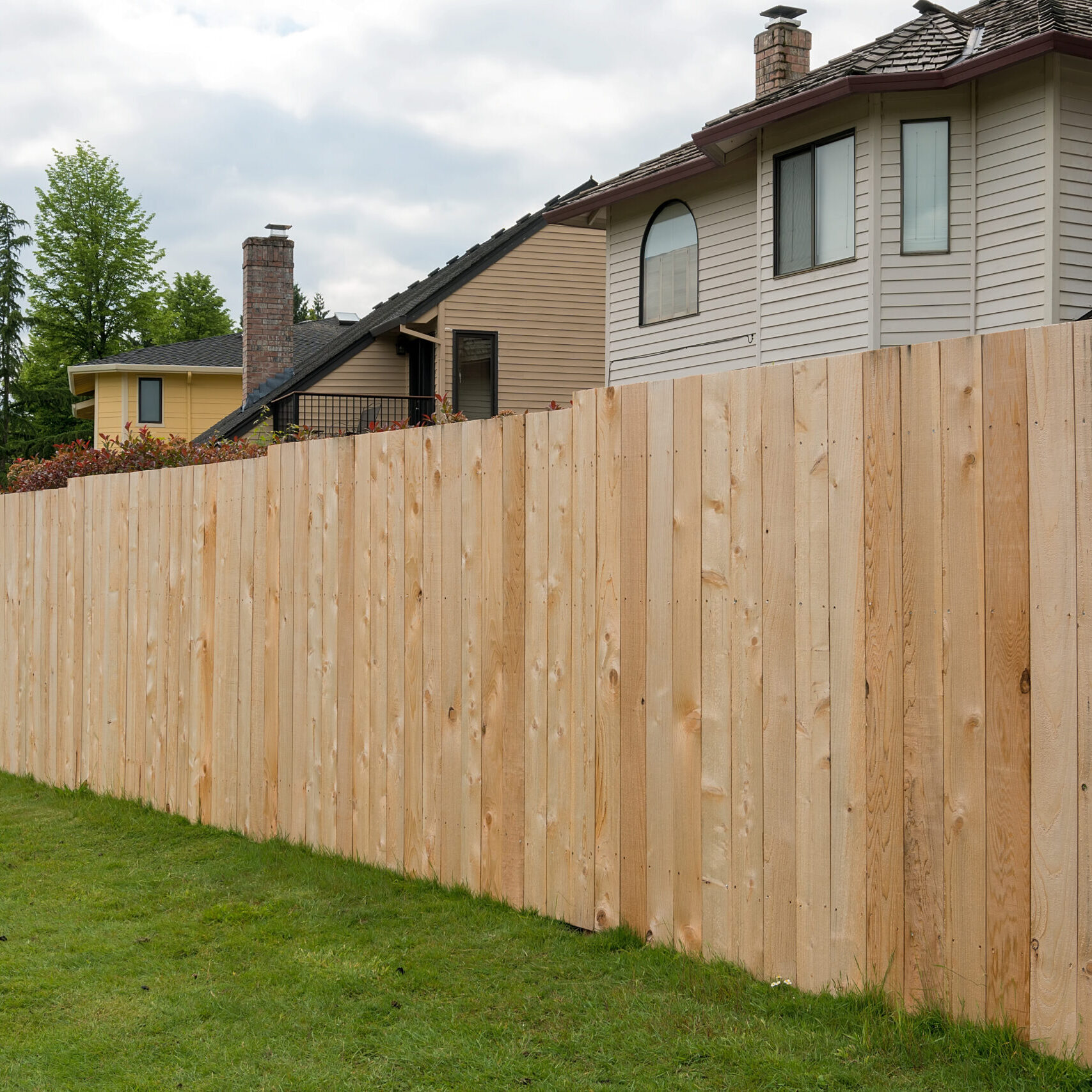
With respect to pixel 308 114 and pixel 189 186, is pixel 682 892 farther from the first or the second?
pixel 189 186

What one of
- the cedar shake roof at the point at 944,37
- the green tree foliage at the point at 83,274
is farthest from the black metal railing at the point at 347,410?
the green tree foliage at the point at 83,274

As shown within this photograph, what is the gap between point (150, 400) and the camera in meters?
33.7

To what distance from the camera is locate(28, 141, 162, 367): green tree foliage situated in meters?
47.8

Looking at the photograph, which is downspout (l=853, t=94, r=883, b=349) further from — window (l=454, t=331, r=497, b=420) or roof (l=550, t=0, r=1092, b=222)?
window (l=454, t=331, r=497, b=420)

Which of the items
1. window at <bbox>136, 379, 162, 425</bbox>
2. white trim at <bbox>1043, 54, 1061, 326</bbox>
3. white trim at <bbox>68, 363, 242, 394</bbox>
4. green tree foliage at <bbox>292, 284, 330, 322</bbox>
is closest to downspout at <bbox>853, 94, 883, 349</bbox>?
white trim at <bbox>1043, 54, 1061, 326</bbox>

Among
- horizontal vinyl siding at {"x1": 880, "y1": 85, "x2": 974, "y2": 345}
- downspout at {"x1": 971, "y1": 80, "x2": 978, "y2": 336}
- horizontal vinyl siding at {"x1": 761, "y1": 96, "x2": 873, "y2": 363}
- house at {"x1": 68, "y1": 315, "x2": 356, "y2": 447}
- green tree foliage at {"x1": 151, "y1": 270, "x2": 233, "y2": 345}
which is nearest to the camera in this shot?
downspout at {"x1": 971, "y1": 80, "x2": 978, "y2": 336}

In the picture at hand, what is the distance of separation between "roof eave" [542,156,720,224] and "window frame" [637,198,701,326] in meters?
0.36

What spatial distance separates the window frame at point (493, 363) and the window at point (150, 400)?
47.3ft

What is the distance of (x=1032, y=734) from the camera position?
314cm

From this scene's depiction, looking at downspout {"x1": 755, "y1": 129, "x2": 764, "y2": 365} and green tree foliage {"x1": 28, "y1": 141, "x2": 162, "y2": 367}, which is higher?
green tree foliage {"x1": 28, "y1": 141, "x2": 162, "y2": 367}

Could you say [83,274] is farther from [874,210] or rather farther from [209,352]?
[874,210]

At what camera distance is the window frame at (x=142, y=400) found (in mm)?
33375

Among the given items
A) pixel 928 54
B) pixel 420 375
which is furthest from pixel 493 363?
pixel 928 54

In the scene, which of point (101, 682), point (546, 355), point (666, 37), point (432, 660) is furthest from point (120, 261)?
point (432, 660)
